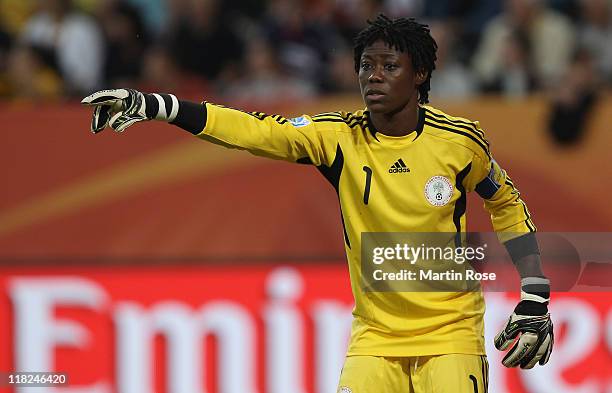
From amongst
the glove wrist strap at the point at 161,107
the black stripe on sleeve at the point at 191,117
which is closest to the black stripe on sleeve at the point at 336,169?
the black stripe on sleeve at the point at 191,117

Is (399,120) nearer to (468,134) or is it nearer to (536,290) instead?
(468,134)

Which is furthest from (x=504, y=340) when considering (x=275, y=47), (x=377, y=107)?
(x=275, y=47)

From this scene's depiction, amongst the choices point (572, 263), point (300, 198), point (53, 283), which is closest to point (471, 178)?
point (572, 263)

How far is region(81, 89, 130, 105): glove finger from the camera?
5227mm

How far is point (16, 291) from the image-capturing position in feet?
29.6

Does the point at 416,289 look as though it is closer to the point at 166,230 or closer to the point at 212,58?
the point at 166,230

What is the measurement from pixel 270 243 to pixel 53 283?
62.7 inches

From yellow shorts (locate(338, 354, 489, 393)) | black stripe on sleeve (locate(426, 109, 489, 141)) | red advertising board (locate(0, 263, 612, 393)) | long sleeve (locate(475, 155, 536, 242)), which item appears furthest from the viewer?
red advertising board (locate(0, 263, 612, 393))

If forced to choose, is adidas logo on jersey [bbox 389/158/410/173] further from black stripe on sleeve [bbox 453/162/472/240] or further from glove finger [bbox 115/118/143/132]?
glove finger [bbox 115/118/143/132]

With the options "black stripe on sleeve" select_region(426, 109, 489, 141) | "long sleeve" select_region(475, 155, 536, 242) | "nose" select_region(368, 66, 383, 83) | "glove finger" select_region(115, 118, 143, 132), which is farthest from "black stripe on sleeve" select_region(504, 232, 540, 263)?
"glove finger" select_region(115, 118, 143, 132)

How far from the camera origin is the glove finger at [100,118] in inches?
209

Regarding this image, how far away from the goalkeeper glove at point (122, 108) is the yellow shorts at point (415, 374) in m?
1.43

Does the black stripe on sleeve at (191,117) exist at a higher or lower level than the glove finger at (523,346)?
higher

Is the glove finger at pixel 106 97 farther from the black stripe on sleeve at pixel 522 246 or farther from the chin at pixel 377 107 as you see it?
the black stripe on sleeve at pixel 522 246
